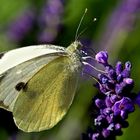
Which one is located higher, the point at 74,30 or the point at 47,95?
the point at 47,95

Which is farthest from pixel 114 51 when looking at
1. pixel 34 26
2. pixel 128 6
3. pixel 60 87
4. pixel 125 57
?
pixel 60 87

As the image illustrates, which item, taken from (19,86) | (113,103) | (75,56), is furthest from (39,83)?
(113,103)

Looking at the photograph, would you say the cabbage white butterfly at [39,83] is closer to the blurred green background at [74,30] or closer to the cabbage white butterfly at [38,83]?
the cabbage white butterfly at [38,83]

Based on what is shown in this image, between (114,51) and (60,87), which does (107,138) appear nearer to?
(60,87)

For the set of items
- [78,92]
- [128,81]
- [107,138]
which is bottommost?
[78,92]

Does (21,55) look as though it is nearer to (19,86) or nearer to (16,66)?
(16,66)
